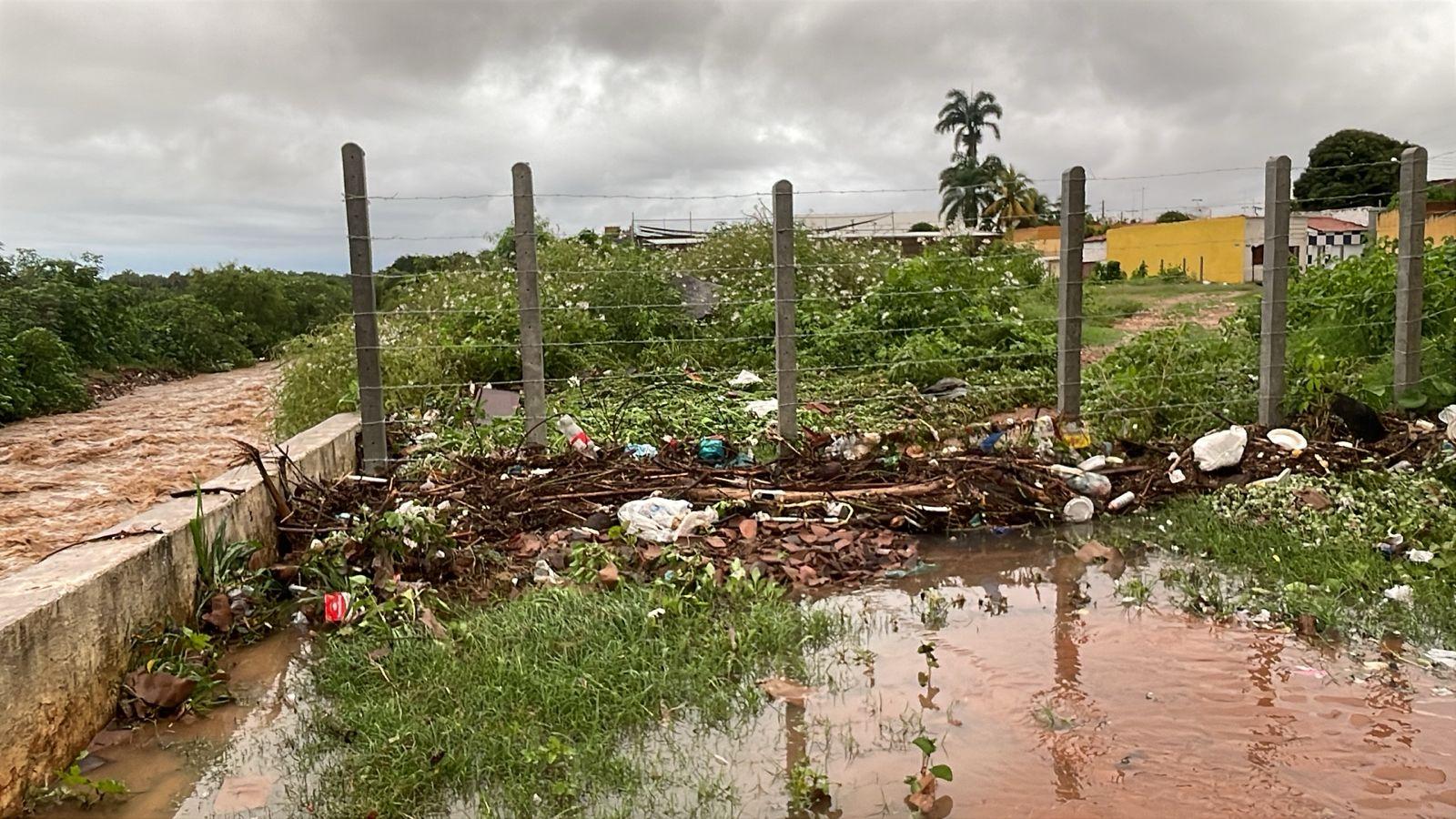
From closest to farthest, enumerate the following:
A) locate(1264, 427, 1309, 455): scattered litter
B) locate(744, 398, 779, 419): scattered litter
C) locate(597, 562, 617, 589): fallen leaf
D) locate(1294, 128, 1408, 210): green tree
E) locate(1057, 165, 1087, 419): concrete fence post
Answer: locate(597, 562, 617, 589): fallen leaf → locate(1264, 427, 1309, 455): scattered litter → locate(1057, 165, 1087, 419): concrete fence post → locate(744, 398, 779, 419): scattered litter → locate(1294, 128, 1408, 210): green tree

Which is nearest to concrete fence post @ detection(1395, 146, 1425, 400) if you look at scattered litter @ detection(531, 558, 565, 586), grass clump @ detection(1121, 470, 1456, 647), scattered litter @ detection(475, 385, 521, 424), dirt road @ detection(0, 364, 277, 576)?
grass clump @ detection(1121, 470, 1456, 647)

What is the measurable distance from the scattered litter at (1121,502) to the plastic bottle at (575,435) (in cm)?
294

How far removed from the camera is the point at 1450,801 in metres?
2.55

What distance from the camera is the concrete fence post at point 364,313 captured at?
19.5ft

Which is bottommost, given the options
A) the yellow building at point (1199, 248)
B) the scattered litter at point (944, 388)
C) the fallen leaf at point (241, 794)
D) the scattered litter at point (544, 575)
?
the fallen leaf at point (241, 794)

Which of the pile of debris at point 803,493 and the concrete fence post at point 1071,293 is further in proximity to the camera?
the concrete fence post at point 1071,293

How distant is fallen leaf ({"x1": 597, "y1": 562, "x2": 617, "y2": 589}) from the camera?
425 centimetres

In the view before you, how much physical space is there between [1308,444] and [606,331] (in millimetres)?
5290

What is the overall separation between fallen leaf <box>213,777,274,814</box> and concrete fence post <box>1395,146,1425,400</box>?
7.01m

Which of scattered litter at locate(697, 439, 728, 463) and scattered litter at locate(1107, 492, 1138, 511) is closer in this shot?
scattered litter at locate(1107, 492, 1138, 511)

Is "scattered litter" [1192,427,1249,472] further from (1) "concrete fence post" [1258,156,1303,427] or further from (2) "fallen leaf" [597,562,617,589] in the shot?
(2) "fallen leaf" [597,562,617,589]

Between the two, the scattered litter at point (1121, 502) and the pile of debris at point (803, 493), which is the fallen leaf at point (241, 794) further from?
the scattered litter at point (1121, 502)

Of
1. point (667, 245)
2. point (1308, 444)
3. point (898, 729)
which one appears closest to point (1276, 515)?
point (1308, 444)

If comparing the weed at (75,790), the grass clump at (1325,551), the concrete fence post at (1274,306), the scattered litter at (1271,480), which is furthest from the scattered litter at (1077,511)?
the weed at (75,790)
